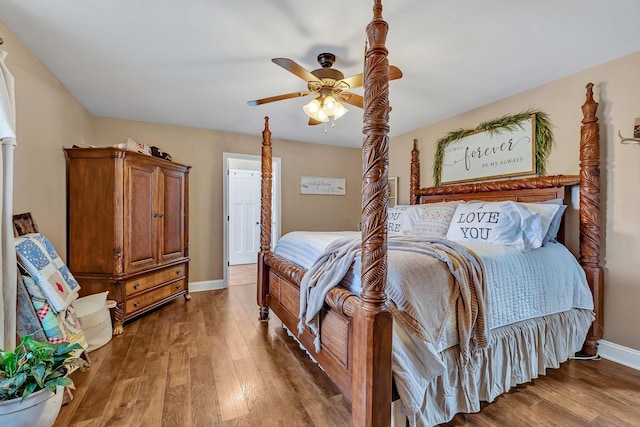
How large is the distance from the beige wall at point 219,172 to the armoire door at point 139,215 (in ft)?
3.02

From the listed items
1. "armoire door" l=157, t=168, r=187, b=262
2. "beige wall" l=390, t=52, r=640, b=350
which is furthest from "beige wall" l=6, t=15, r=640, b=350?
"armoire door" l=157, t=168, r=187, b=262

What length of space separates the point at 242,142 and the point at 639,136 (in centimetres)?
412

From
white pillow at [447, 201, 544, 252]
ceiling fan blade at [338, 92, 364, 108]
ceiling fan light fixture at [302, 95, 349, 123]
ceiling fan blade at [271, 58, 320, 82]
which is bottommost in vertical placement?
white pillow at [447, 201, 544, 252]

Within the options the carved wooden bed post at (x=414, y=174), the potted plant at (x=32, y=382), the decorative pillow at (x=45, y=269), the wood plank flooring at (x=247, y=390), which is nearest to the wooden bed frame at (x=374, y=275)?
the wood plank flooring at (x=247, y=390)

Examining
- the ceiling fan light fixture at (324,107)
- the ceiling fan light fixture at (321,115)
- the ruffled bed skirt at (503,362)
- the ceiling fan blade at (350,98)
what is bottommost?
the ruffled bed skirt at (503,362)

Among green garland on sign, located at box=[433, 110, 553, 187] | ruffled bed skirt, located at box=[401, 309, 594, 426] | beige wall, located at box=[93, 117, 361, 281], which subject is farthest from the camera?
beige wall, located at box=[93, 117, 361, 281]

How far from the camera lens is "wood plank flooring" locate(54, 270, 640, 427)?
1.51 meters

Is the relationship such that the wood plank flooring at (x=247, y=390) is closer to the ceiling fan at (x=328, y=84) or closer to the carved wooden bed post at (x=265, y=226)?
the carved wooden bed post at (x=265, y=226)

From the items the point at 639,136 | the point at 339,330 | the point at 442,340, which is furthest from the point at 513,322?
the point at 639,136

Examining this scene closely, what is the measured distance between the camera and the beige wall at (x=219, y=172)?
3682mm

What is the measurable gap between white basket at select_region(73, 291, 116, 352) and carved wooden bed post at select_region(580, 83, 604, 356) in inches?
154

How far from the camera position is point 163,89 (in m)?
2.73

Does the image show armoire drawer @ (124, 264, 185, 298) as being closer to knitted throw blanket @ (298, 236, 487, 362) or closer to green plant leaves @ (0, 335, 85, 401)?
green plant leaves @ (0, 335, 85, 401)

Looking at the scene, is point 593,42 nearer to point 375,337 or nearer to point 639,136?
point 639,136
